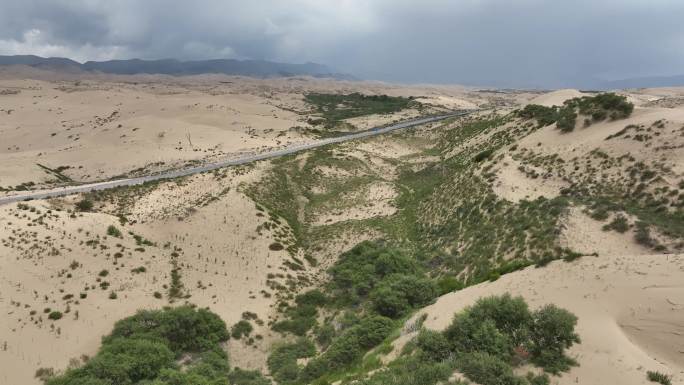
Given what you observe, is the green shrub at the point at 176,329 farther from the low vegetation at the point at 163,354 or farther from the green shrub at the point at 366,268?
the green shrub at the point at 366,268

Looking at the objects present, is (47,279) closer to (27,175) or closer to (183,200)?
(183,200)

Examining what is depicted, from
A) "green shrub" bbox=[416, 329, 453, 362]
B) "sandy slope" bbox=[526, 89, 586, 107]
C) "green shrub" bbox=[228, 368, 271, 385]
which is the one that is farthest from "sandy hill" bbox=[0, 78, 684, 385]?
"sandy slope" bbox=[526, 89, 586, 107]

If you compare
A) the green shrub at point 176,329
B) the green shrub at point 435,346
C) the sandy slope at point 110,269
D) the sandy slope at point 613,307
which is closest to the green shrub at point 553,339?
the sandy slope at point 613,307

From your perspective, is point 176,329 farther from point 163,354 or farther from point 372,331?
point 372,331

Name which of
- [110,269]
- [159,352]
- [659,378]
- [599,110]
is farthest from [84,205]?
[599,110]

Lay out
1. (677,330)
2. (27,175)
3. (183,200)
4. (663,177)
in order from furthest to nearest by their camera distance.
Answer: (27,175)
(183,200)
(663,177)
(677,330)

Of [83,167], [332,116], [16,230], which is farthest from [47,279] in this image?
[332,116]

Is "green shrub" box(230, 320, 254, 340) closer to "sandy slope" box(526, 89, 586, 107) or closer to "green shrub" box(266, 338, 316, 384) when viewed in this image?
"green shrub" box(266, 338, 316, 384)

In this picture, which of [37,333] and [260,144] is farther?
[260,144]
